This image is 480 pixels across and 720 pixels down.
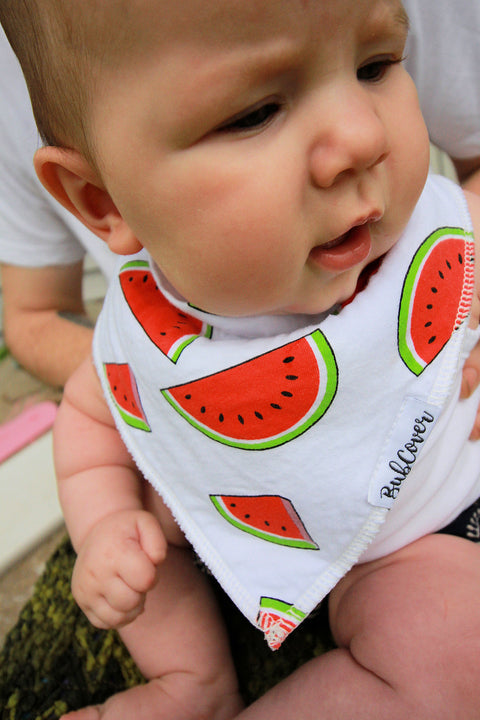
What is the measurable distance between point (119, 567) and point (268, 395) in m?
0.34

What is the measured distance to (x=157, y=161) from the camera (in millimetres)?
692

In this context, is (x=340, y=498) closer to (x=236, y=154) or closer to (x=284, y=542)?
(x=284, y=542)

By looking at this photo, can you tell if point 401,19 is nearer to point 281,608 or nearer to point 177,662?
point 281,608

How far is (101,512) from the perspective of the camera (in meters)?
1.09

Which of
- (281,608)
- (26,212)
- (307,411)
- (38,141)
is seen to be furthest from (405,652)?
(26,212)

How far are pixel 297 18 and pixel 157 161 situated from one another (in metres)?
0.21

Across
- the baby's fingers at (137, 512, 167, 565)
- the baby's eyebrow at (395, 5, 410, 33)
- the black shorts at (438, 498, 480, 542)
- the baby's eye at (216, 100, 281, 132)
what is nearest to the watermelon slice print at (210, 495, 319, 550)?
the baby's fingers at (137, 512, 167, 565)

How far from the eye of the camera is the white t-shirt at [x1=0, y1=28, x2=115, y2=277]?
1.47m

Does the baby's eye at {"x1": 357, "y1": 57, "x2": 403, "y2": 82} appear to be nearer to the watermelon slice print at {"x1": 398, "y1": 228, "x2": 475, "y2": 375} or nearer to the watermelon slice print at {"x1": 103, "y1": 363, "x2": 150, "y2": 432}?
the watermelon slice print at {"x1": 398, "y1": 228, "x2": 475, "y2": 375}

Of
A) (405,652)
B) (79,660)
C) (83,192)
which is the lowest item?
(79,660)

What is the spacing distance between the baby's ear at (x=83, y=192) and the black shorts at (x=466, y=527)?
2.20ft

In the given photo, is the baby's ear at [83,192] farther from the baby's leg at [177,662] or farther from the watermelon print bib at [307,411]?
the baby's leg at [177,662]

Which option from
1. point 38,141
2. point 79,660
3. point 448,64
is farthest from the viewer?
point 38,141

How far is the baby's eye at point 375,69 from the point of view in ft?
2.33
